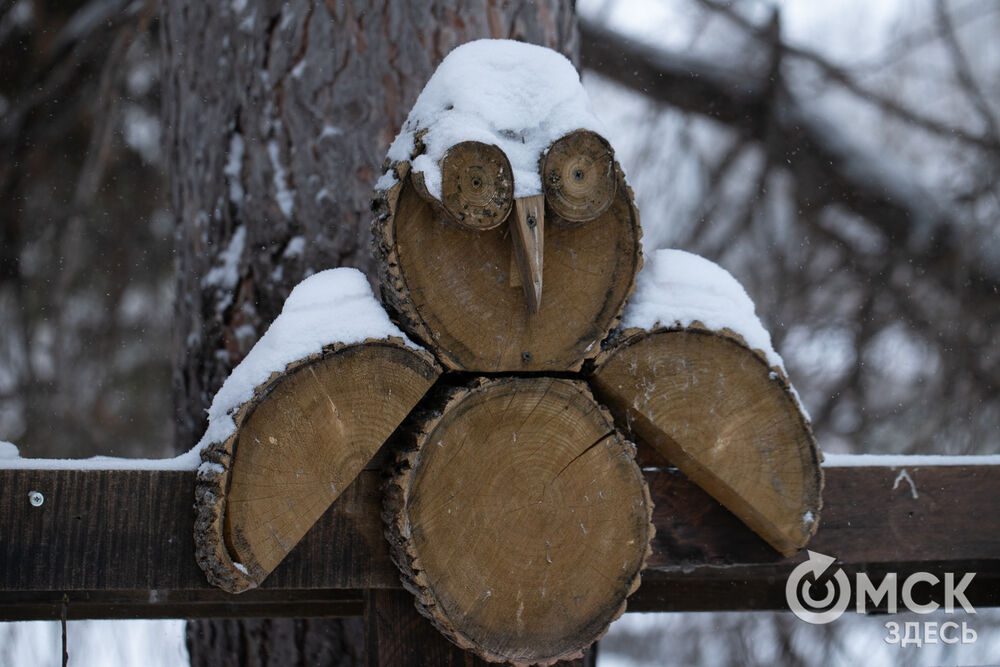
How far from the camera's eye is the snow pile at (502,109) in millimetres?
1044

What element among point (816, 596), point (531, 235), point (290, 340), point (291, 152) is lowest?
point (816, 596)

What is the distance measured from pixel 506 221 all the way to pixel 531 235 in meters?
0.05

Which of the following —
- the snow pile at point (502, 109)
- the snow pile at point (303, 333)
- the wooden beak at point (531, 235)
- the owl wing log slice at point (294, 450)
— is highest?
the snow pile at point (502, 109)

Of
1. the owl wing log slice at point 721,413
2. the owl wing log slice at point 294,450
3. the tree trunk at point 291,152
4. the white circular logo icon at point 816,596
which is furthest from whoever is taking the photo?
the tree trunk at point 291,152

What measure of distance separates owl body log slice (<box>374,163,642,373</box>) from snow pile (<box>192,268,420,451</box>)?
0.13ft

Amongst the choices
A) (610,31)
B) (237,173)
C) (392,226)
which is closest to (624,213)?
(392,226)

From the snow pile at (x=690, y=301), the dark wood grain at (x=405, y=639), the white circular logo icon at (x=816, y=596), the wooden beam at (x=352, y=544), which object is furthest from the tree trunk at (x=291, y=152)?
the white circular logo icon at (x=816, y=596)

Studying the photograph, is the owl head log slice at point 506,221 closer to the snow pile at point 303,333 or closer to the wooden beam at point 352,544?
the snow pile at point 303,333

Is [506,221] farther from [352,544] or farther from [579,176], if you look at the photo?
[352,544]

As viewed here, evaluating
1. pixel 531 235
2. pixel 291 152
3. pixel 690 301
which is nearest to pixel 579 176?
pixel 531 235

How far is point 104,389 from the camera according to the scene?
3.99 m

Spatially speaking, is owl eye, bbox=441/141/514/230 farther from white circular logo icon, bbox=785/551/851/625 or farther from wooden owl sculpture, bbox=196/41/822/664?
white circular logo icon, bbox=785/551/851/625

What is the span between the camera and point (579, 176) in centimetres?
106

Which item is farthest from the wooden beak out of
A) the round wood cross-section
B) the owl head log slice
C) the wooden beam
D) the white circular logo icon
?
the white circular logo icon
